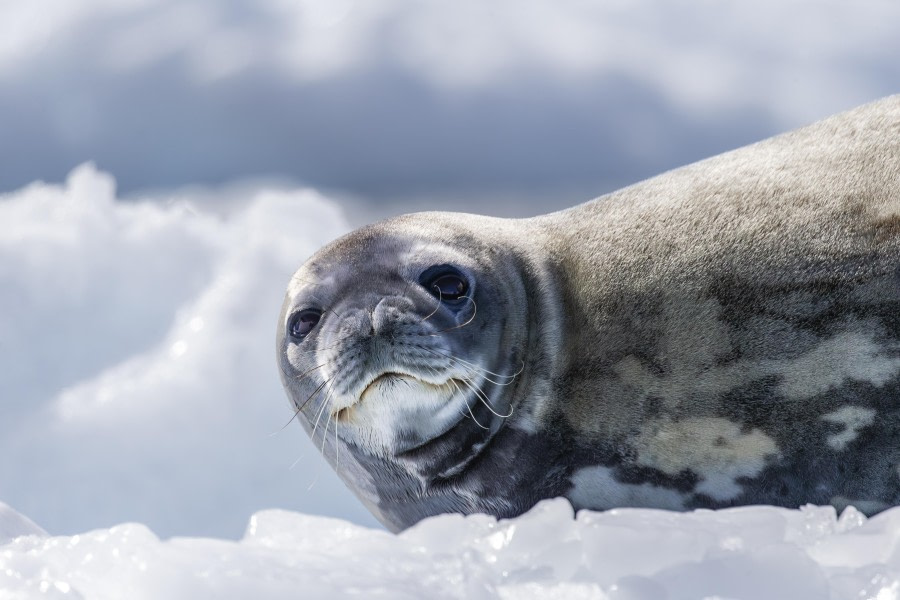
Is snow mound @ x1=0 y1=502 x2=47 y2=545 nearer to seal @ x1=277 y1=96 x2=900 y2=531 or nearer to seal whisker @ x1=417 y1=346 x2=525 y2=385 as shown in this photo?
seal @ x1=277 y1=96 x2=900 y2=531

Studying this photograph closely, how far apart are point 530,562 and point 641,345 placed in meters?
1.12

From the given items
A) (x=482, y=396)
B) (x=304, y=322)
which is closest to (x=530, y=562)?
(x=482, y=396)

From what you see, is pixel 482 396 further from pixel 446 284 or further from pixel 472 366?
pixel 446 284

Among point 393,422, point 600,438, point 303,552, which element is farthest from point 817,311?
point 303,552

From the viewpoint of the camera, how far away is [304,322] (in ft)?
13.3

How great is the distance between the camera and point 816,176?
→ 379 centimetres

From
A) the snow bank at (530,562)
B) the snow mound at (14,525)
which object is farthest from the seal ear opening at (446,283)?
the snow mound at (14,525)

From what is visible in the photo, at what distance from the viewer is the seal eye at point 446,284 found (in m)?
3.88

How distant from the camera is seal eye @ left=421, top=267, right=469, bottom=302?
388 cm

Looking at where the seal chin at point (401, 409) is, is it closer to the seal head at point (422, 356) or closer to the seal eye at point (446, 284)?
the seal head at point (422, 356)

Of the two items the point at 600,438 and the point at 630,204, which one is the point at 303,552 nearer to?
the point at 600,438

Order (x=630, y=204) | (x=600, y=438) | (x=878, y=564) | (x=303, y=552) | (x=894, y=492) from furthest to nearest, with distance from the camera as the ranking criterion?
(x=630, y=204) → (x=600, y=438) → (x=894, y=492) → (x=303, y=552) → (x=878, y=564)

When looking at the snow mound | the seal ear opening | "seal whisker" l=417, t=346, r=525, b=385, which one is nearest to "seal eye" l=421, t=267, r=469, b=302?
the seal ear opening

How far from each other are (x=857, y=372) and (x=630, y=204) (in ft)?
3.41
